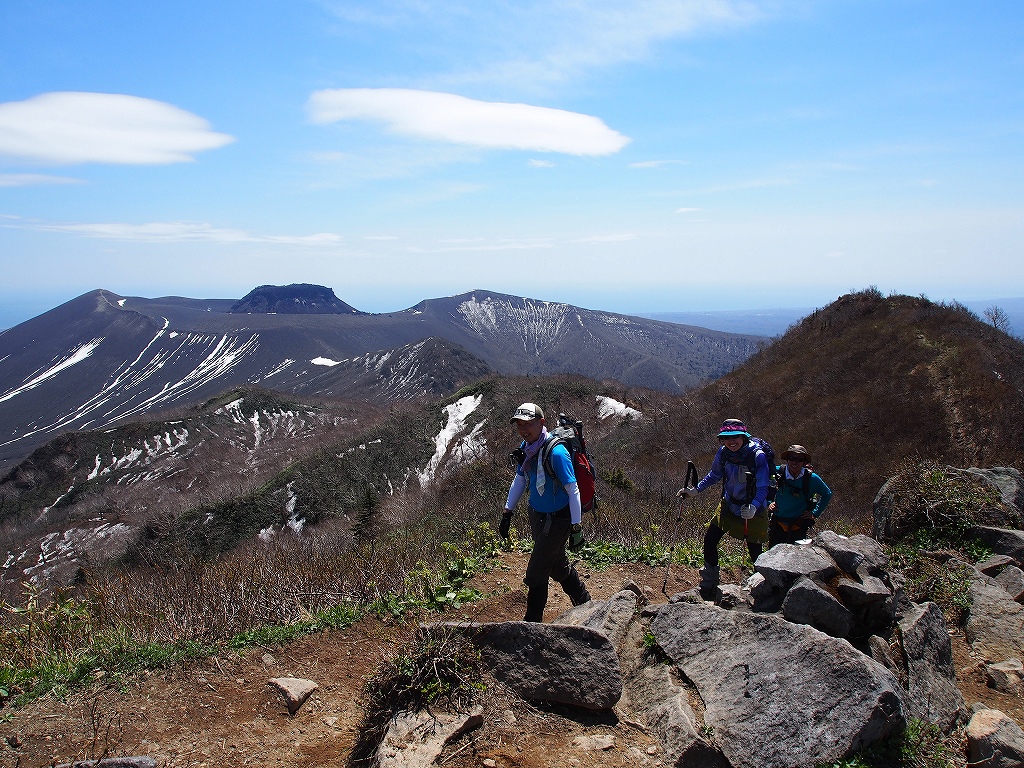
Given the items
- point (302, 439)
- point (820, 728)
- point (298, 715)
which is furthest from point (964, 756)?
point (302, 439)

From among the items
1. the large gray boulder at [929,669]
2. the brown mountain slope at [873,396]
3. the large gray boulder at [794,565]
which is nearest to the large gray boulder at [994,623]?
the large gray boulder at [929,669]

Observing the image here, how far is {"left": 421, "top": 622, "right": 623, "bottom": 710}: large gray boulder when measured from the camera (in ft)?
12.7

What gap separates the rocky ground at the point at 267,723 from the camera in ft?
11.7

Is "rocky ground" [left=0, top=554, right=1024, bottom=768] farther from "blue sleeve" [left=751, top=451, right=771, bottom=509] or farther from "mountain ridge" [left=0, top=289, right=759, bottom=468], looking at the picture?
"mountain ridge" [left=0, top=289, right=759, bottom=468]

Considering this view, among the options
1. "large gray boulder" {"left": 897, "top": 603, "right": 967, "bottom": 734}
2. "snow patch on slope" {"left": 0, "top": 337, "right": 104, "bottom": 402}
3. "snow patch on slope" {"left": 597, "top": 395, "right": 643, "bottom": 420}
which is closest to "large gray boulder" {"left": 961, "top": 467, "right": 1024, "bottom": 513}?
"large gray boulder" {"left": 897, "top": 603, "right": 967, "bottom": 734}

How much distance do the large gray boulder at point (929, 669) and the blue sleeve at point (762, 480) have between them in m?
1.65

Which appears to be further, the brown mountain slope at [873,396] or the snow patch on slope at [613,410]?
the snow patch on slope at [613,410]

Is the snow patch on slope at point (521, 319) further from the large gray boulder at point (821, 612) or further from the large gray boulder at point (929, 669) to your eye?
the large gray boulder at point (821, 612)

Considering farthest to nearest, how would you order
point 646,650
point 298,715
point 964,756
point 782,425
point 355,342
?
point 355,342 < point 782,425 < point 646,650 < point 298,715 < point 964,756

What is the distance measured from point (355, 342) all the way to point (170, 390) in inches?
1622

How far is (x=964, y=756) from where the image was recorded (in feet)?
11.8

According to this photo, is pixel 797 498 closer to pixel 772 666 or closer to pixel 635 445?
pixel 772 666

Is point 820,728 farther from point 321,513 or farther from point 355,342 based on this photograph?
point 355,342

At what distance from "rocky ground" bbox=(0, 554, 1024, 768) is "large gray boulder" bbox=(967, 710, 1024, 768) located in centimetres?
69
